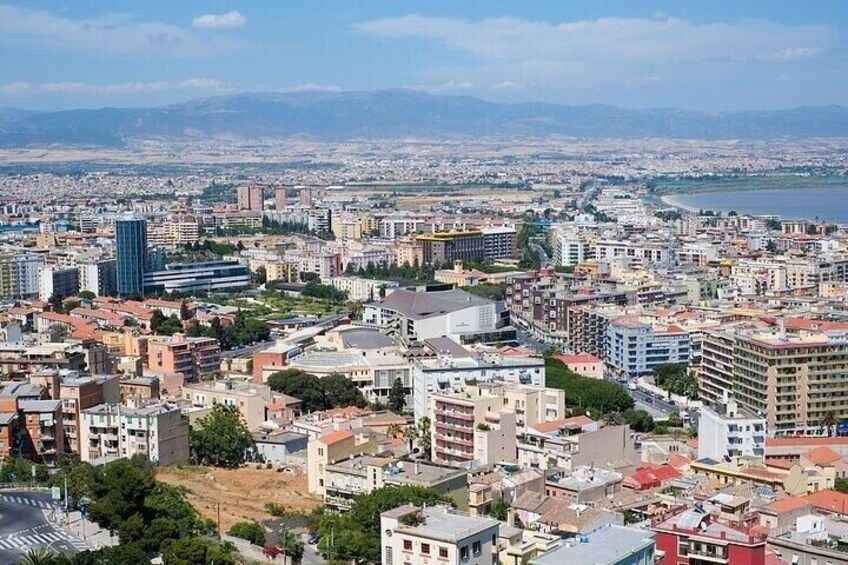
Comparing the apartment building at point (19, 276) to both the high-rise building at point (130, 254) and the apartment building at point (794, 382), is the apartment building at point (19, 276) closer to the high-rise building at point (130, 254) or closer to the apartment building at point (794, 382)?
the high-rise building at point (130, 254)

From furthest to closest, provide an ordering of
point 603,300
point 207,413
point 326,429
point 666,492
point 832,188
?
point 832,188
point 603,300
point 207,413
point 326,429
point 666,492

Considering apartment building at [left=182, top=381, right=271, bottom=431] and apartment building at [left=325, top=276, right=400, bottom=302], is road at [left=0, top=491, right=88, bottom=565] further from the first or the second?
apartment building at [left=325, top=276, right=400, bottom=302]

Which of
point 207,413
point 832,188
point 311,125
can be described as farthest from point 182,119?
point 207,413

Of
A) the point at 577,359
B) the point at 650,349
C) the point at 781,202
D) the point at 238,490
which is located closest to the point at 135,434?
the point at 238,490

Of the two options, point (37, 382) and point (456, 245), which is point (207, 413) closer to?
point (37, 382)

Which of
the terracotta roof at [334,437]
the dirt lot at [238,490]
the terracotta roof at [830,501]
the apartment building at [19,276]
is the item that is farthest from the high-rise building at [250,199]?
the terracotta roof at [830,501]

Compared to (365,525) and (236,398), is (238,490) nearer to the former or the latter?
(236,398)

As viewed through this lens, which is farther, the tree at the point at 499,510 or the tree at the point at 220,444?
the tree at the point at 220,444
